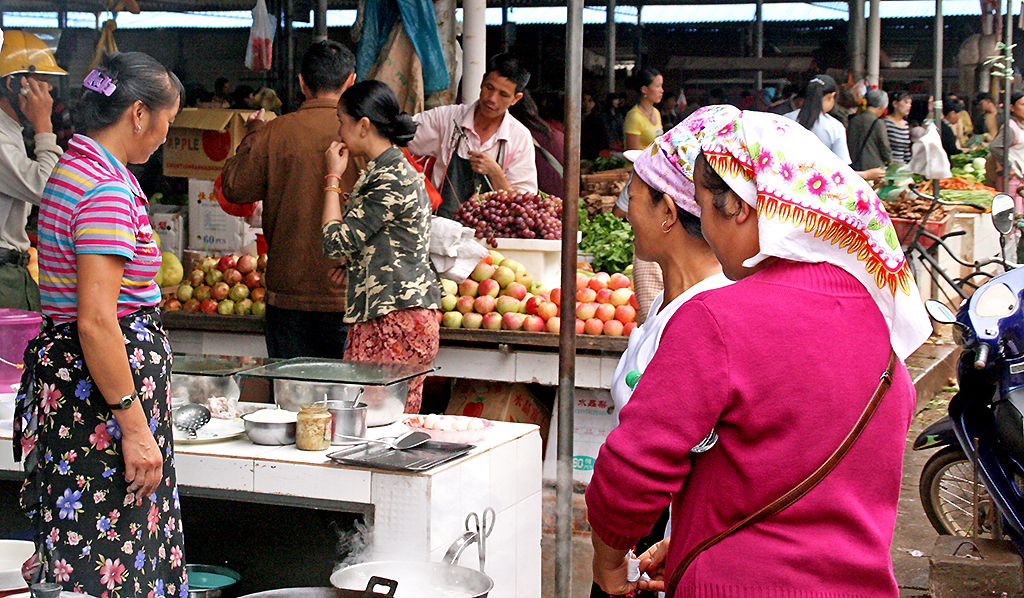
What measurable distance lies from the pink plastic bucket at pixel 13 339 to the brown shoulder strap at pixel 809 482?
8.03 ft

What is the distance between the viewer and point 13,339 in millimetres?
3109

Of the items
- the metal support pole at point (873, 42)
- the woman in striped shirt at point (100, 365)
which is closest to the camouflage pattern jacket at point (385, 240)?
the woman in striped shirt at point (100, 365)

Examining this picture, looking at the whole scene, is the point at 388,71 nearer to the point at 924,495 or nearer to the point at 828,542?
the point at 924,495

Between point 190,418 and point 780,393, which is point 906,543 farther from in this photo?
point 780,393

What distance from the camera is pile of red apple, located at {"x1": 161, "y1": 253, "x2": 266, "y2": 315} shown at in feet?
16.7

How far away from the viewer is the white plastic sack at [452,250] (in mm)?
4391

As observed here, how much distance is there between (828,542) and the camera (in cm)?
137

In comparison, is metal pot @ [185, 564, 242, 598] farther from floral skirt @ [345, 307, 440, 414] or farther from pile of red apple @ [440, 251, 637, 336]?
pile of red apple @ [440, 251, 637, 336]

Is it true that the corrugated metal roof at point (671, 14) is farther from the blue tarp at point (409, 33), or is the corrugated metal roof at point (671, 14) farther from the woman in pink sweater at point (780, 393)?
the woman in pink sweater at point (780, 393)

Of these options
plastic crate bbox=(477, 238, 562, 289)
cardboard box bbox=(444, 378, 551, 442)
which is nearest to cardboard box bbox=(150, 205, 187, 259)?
plastic crate bbox=(477, 238, 562, 289)

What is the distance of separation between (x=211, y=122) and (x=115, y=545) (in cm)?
457

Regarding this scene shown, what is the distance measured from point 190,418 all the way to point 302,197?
4.84 ft

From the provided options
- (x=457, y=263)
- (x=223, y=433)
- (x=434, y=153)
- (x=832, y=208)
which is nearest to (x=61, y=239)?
(x=223, y=433)

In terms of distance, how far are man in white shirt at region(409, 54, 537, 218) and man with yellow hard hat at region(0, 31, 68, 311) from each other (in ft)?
7.14
